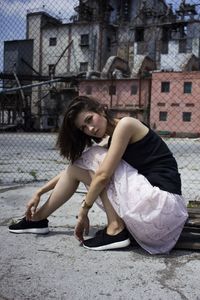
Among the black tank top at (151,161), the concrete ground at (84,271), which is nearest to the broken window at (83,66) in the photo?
the concrete ground at (84,271)

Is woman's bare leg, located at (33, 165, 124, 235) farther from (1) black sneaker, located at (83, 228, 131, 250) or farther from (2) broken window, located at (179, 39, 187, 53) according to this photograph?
(2) broken window, located at (179, 39, 187, 53)

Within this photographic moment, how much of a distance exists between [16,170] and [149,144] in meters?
4.88

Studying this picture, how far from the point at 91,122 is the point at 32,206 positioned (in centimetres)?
77

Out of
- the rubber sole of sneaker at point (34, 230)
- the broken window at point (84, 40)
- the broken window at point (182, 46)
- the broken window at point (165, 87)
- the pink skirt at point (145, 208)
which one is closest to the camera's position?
the pink skirt at point (145, 208)

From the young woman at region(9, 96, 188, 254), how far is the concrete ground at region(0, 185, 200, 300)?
0.14 m

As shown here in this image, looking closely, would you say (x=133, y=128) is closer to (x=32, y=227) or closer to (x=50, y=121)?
(x=32, y=227)

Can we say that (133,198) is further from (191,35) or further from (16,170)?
(191,35)

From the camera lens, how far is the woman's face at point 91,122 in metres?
2.50

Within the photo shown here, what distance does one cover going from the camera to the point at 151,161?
2578 mm

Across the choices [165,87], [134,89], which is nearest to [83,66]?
[134,89]

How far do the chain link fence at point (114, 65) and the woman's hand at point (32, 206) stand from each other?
86.7 feet

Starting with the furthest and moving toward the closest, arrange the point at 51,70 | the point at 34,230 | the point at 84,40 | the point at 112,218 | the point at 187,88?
the point at 84,40
the point at 51,70
the point at 187,88
the point at 34,230
the point at 112,218

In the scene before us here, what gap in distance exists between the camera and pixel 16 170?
7090 mm

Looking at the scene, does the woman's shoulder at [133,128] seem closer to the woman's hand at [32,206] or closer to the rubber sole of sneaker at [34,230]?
the woman's hand at [32,206]
